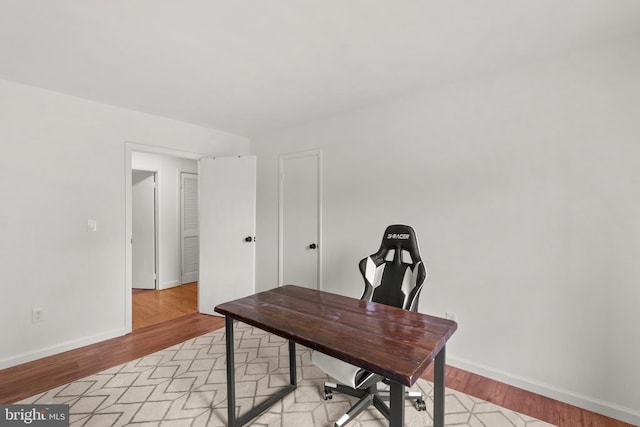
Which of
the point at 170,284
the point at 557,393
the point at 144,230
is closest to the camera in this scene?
the point at 557,393

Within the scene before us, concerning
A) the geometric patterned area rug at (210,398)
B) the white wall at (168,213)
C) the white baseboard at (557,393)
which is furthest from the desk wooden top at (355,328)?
the white wall at (168,213)

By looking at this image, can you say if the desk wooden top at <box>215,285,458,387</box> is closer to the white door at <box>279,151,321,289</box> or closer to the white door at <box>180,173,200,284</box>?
the white door at <box>279,151,321,289</box>

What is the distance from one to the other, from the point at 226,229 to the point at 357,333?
109 inches

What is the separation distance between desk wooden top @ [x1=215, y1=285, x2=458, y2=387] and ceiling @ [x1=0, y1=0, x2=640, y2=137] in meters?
1.73

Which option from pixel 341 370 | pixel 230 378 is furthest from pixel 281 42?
pixel 230 378

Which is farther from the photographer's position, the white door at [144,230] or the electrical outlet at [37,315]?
the white door at [144,230]

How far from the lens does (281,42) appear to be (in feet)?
6.33

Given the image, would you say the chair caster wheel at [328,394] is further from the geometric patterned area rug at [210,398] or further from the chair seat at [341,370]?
the chair seat at [341,370]

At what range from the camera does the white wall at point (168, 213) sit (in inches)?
192

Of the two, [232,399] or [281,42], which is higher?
[281,42]

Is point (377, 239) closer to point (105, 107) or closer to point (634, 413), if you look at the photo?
point (634, 413)

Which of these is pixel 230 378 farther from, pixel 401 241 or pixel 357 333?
pixel 401 241

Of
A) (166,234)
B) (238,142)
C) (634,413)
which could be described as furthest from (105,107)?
(634,413)

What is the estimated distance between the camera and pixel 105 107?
3.01 metres
